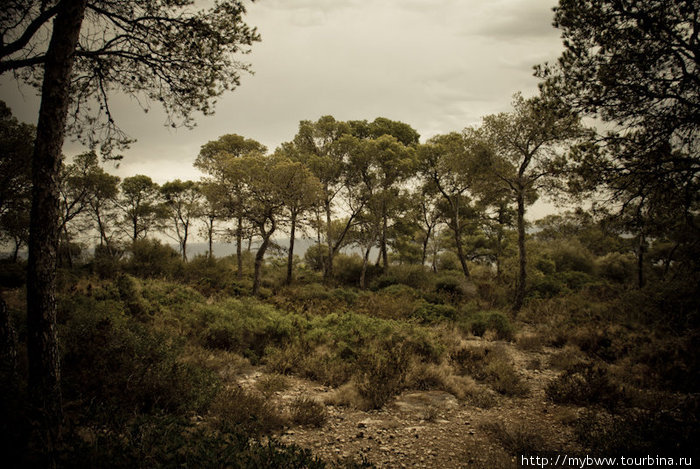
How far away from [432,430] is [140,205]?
130 ft

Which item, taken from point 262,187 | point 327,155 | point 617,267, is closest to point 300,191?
point 262,187

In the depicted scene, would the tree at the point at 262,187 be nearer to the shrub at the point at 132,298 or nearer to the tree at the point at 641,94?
the shrub at the point at 132,298

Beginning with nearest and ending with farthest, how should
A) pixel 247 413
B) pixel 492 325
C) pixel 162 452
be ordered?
pixel 162 452 < pixel 247 413 < pixel 492 325

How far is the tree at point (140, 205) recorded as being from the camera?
113ft

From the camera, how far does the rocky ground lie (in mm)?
4801

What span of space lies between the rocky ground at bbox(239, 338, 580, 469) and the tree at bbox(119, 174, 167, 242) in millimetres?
35332

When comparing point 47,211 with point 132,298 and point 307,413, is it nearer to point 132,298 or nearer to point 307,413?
point 307,413

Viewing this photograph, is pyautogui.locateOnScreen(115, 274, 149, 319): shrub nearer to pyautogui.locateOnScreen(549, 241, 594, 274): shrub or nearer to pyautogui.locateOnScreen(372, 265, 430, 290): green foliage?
pyautogui.locateOnScreen(372, 265, 430, 290): green foliage

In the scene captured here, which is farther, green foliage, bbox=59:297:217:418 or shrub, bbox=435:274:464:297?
shrub, bbox=435:274:464:297

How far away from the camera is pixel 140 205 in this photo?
3506cm

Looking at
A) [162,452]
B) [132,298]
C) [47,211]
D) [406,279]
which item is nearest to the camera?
[162,452]

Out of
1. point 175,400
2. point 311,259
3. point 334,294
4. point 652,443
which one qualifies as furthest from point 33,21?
point 311,259

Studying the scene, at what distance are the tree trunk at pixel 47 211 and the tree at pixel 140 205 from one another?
3590 cm

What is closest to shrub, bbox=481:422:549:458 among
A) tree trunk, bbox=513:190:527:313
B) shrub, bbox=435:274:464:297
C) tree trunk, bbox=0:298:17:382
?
tree trunk, bbox=0:298:17:382
